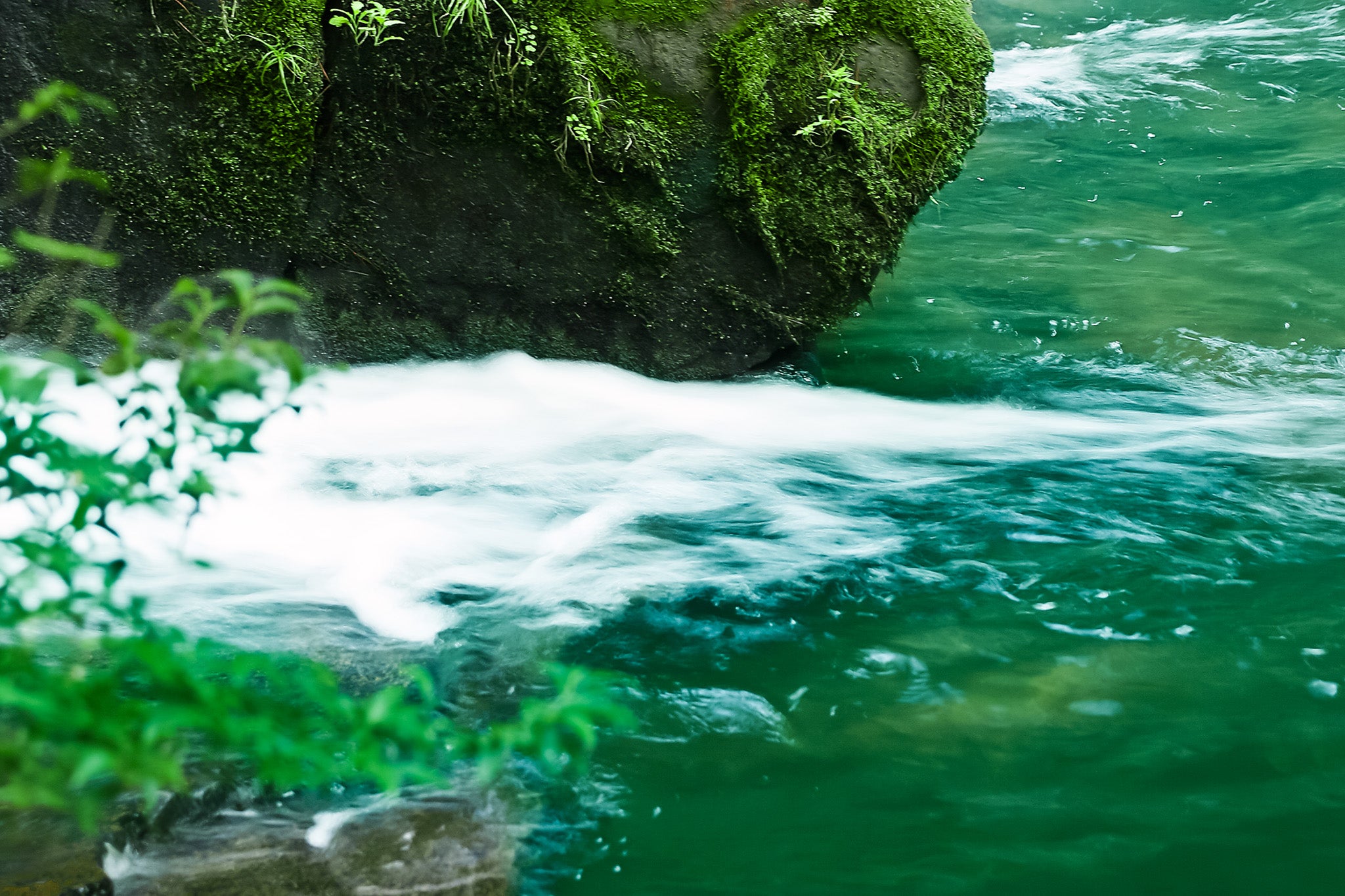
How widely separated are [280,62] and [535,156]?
3.87ft

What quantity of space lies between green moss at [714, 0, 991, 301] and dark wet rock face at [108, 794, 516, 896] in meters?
3.22

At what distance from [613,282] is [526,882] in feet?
10.1

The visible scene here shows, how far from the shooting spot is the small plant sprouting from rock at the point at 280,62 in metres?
4.34

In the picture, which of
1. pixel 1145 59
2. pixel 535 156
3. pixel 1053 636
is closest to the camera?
pixel 1053 636

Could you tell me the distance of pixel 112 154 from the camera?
4.36 meters

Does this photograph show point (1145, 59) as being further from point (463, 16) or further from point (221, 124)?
point (221, 124)

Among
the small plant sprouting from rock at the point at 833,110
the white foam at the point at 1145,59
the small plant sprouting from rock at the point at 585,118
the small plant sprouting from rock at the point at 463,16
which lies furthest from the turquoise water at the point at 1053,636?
the white foam at the point at 1145,59

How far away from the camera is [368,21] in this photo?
4.36m

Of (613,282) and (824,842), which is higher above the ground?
(613,282)

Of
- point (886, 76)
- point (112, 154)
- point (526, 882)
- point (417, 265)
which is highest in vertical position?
point (886, 76)

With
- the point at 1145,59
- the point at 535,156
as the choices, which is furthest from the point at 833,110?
the point at 1145,59

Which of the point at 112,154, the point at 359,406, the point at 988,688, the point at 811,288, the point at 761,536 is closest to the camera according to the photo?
the point at 988,688

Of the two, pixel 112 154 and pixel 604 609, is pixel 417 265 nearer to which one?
pixel 112 154

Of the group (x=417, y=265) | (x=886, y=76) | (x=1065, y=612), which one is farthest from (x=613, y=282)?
(x=1065, y=612)
